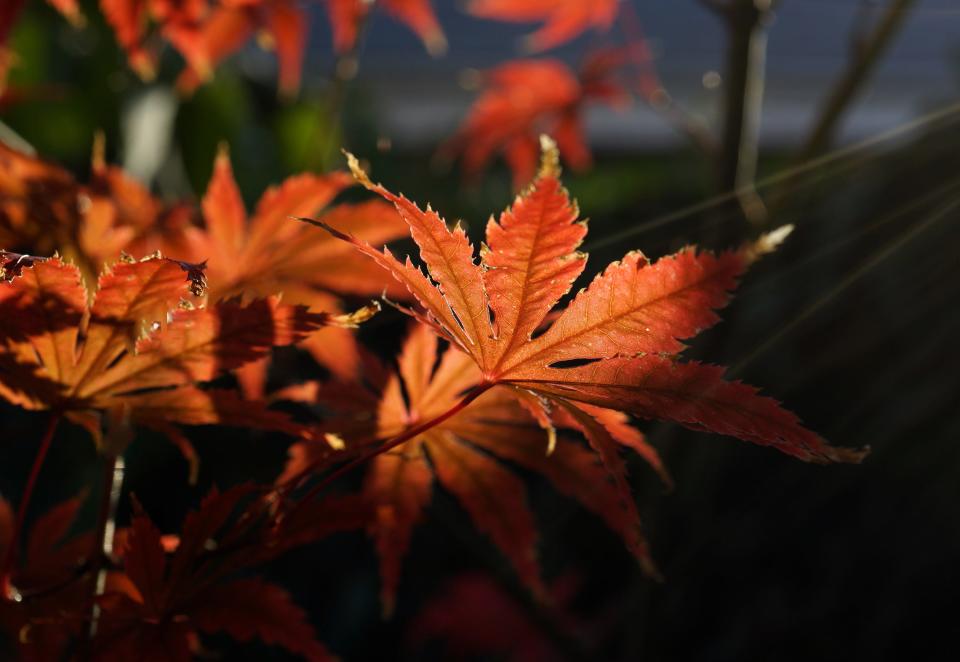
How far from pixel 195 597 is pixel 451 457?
18cm

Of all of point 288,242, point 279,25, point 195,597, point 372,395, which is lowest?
point 195,597

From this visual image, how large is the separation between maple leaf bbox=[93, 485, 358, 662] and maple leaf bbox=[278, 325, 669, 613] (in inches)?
3.1

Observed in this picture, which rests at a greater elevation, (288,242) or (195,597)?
(288,242)

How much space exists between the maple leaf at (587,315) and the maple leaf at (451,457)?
0.38 ft

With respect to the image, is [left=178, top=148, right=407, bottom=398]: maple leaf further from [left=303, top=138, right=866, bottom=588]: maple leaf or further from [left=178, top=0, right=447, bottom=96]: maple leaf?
[left=178, top=0, right=447, bottom=96]: maple leaf

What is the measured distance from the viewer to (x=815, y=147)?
995 mm

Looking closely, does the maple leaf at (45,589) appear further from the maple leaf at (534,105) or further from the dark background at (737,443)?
the maple leaf at (534,105)

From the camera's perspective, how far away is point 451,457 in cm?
56

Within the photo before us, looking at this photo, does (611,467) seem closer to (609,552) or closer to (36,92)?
(36,92)

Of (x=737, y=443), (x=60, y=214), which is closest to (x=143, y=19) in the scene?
(x=60, y=214)

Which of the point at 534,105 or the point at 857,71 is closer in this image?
the point at 857,71

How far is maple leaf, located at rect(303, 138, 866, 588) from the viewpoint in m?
0.37

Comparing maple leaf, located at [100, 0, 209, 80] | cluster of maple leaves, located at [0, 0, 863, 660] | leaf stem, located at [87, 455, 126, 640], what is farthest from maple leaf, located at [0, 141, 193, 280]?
leaf stem, located at [87, 455, 126, 640]

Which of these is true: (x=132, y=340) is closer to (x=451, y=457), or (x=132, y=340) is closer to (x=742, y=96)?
(x=451, y=457)
